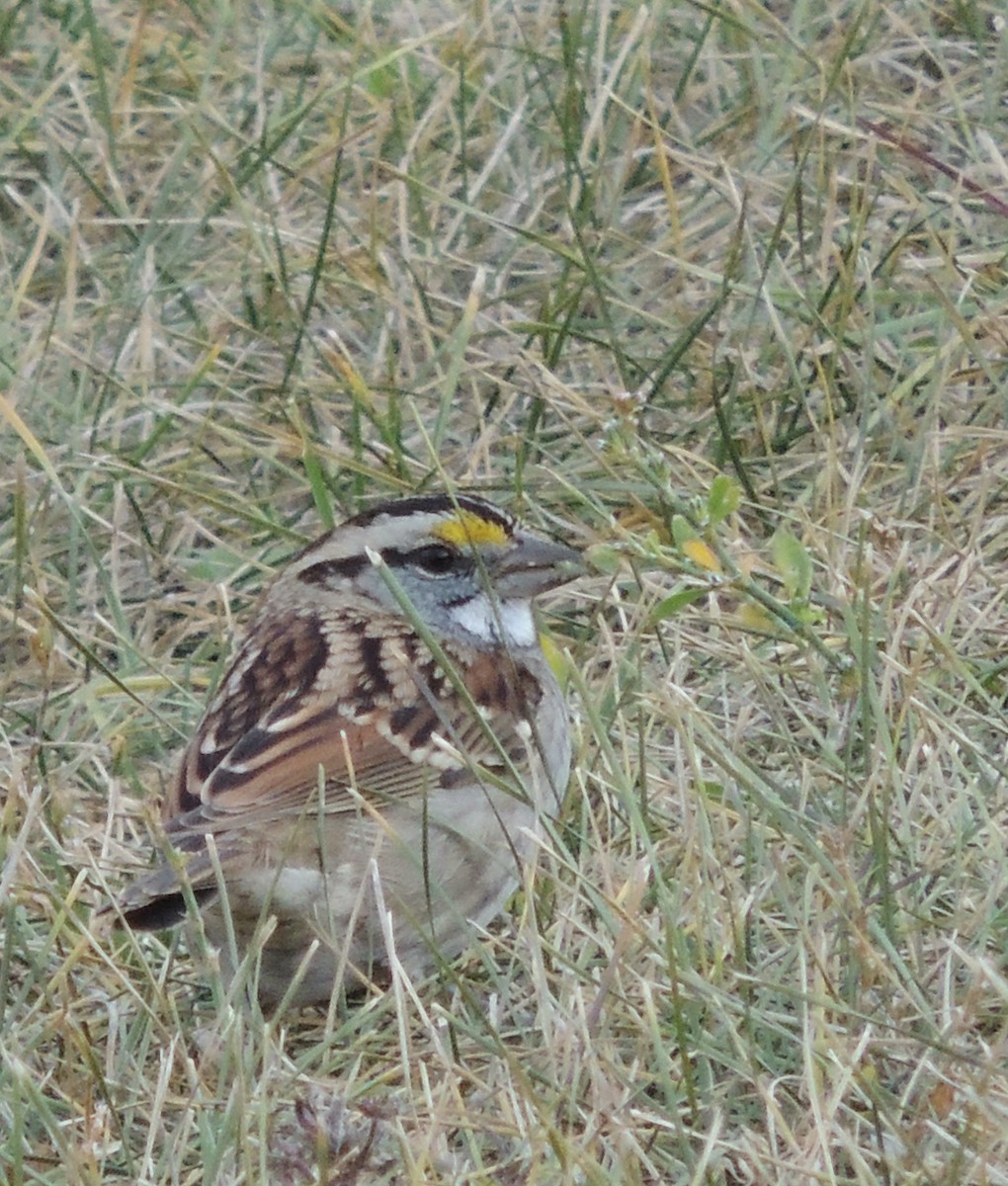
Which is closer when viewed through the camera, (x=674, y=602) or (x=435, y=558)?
(x=674, y=602)

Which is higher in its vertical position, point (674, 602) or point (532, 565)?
point (674, 602)

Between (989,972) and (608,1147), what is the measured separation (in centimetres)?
52

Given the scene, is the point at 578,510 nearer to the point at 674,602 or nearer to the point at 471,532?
the point at 471,532

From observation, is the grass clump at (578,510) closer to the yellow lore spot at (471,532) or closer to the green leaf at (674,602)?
the green leaf at (674,602)

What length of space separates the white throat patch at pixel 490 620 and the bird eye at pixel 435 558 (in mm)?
71

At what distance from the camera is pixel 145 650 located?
460 cm

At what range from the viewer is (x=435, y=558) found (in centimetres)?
420

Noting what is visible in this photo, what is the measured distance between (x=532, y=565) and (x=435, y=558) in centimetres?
17

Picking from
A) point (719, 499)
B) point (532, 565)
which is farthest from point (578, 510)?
point (719, 499)

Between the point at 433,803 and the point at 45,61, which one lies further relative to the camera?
the point at 45,61

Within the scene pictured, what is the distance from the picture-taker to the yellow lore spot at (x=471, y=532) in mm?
4141

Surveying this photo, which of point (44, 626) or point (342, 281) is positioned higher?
point (44, 626)

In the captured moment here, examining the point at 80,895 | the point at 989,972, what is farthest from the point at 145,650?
the point at 989,972

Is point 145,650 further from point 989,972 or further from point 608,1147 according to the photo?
point 989,972
